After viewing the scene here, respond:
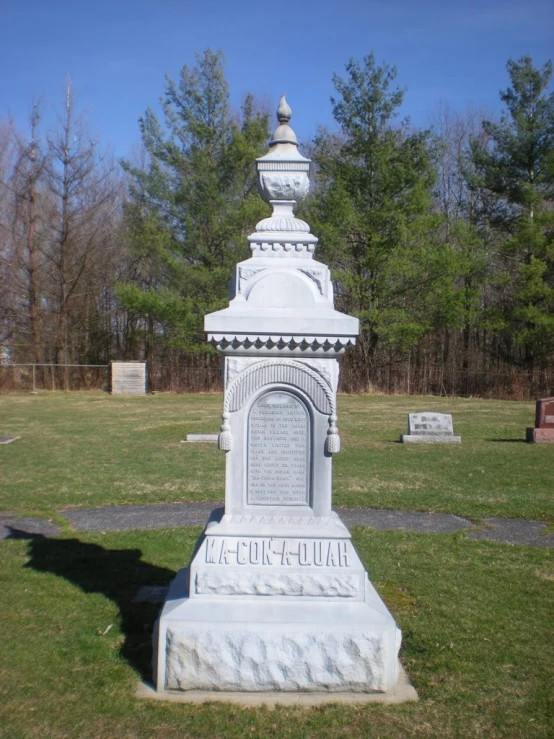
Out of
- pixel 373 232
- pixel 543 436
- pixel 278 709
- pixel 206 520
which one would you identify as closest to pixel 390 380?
pixel 373 232

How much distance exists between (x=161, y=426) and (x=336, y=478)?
813 cm

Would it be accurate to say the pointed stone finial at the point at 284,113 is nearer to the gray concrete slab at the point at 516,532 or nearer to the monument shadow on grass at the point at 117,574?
the monument shadow on grass at the point at 117,574

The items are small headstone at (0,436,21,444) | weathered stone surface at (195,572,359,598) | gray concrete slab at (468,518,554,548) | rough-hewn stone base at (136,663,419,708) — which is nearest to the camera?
rough-hewn stone base at (136,663,419,708)

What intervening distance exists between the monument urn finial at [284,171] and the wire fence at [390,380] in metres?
24.2

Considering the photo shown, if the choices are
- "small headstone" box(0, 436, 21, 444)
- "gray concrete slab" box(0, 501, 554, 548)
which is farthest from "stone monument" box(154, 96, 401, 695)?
"small headstone" box(0, 436, 21, 444)

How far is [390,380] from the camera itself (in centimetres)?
2969

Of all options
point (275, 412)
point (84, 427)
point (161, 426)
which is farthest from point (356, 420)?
→ point (275, 412)

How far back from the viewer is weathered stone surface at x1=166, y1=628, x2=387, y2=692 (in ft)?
13.4

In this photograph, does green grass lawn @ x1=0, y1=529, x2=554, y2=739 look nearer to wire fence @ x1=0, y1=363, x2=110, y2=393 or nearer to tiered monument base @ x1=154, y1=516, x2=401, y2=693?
tiered monument base @ x1=154, y1=516, x2=401, y2=693

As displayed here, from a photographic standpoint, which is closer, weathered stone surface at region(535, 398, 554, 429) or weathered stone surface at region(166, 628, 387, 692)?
weathered stone surface at region(166, 628, 387, 692)

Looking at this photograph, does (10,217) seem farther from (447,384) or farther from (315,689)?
(315,689)

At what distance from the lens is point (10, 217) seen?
119 feet

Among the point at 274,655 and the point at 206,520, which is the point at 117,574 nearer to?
the point at 206,520

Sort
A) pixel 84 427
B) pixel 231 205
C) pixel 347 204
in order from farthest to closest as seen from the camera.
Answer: pixel 231 205 → pixel 347 204 → pixel 84 427
